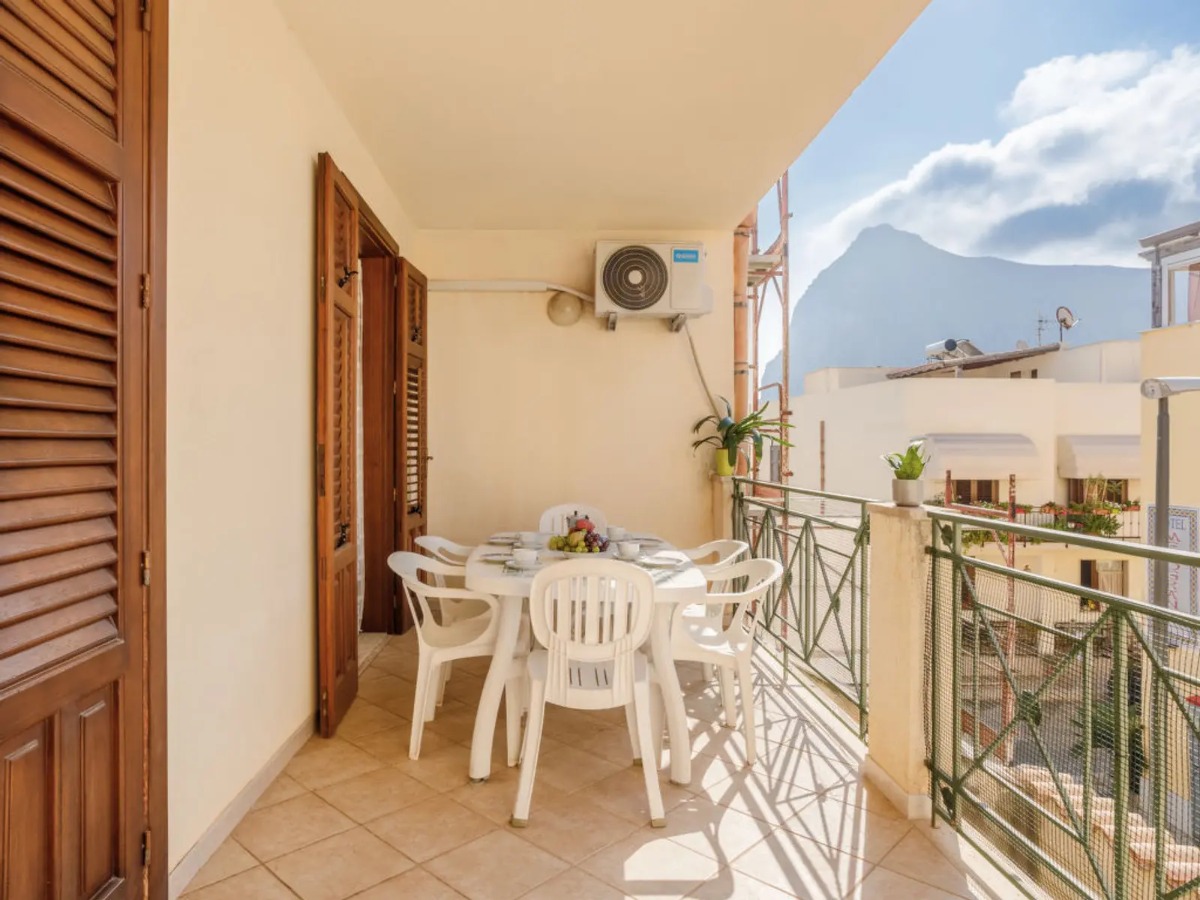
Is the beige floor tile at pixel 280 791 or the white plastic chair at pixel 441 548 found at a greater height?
the white plastic chair at pixel 441 548

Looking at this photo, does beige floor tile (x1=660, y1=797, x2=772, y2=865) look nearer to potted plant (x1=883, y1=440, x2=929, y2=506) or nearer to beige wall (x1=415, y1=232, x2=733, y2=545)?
potted plant (x1=883, y1=440, x2=929, y2=506)

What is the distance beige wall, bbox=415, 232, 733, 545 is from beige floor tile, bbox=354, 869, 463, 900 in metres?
3.10

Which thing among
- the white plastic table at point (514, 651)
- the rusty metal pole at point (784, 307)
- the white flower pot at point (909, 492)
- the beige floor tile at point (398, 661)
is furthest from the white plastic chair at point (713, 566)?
the rusty metal pole at point (784, 307)

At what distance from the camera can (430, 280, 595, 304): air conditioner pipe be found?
4836 mm

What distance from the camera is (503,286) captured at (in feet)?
15.9

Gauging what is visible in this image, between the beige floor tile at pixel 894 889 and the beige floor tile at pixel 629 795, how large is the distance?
0.63m

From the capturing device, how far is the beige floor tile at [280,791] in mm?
2312

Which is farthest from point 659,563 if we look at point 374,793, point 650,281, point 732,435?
point 650,281

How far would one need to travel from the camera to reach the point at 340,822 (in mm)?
2211

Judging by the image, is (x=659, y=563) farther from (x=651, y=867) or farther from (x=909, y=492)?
(x=651, y=867)

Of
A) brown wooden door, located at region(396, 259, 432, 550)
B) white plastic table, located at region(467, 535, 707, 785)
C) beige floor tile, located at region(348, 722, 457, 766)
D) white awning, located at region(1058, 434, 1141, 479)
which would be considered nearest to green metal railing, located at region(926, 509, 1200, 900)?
white plastic table, located at region(467, 535, 707, 785)

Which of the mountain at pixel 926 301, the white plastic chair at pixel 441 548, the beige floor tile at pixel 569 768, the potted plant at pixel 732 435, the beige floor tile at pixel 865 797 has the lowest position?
the beige floor tile at pixel 569 768

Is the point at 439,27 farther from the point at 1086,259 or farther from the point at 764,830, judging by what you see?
the point at 1086,259

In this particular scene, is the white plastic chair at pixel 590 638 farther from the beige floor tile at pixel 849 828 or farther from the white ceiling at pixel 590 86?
the white ceiling at pixel 590 86
